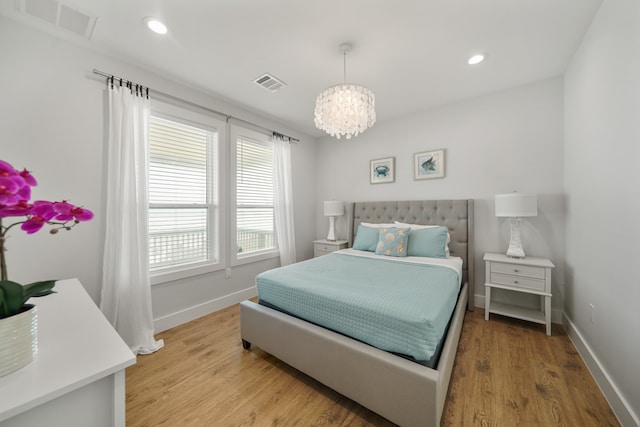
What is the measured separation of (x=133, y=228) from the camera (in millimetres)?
2172

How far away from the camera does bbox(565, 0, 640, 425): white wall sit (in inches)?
52.8

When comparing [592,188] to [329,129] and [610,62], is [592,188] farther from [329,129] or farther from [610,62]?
[329,129]

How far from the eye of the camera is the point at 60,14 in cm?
170

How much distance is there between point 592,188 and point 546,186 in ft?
2.72

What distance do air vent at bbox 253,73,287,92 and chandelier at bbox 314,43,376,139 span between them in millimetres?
793

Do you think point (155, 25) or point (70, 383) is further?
point (155, 25)

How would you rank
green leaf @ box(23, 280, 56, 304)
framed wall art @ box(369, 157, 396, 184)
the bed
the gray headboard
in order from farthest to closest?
framed wall art @ box(369, 157, 396, 184)
the gray headboard
the bed
green leaf @ box(23, 280, 56, 304)

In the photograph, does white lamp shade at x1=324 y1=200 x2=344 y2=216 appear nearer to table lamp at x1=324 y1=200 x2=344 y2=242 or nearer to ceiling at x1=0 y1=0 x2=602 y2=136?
table lamp at x1=324 y1=200 x2=344 y2=242

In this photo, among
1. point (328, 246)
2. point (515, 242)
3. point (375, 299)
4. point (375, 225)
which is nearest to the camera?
point (375, 299)

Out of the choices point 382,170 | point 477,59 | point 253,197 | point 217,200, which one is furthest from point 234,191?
point 477,59

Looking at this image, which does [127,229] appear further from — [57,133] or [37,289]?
[37,289]

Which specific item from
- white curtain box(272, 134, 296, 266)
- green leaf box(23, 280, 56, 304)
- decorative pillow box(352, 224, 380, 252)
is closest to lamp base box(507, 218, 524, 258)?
decorative pillow box(352, 224, 380, 252)

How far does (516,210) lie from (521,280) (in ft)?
2.32

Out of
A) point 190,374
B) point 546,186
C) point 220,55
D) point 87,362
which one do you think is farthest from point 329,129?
point 546,186
